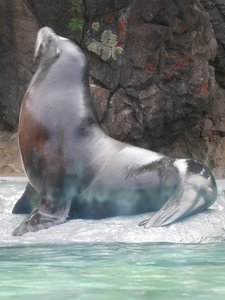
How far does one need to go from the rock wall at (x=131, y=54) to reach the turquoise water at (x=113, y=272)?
17.3ft

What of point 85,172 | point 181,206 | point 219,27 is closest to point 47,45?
point 85,172

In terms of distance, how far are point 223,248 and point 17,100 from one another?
606 centimetres

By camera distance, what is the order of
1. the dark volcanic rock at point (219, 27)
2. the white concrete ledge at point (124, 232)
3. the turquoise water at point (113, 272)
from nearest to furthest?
1. the turquoise water at point (113, 272)
2. the white concrete ledge at point (124, 232)
3. the dark volcanic rock at point (219, 27)

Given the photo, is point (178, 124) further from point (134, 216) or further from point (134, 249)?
point (134, 249)

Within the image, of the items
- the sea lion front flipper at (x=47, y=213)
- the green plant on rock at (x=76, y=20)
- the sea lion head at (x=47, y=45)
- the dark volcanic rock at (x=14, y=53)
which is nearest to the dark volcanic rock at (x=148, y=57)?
the green plant on rock at (x=76, y=20)

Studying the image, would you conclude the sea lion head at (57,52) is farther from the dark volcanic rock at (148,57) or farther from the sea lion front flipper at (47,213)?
the dark volcanic rock at (148,57)

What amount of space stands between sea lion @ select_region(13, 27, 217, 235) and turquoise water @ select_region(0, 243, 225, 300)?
93 centimetres

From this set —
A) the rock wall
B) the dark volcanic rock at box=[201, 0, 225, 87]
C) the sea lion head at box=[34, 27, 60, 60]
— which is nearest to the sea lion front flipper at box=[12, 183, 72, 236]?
the sea lion head at box=[34, 27, 60, 60]

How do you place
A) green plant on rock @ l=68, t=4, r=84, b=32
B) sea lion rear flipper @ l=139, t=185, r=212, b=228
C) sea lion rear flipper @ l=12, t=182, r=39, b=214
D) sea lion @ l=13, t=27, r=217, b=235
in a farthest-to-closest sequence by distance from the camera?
green plant on rock @ l=68, t=4, r=84, b=32 < sea lion rear flipper @ l=12, t=182, r=39, b=214 < sea lion @ l=13, t=27, r=217, b=235 < sea lion rear flipper @ l=139, t=185, r=212, b=228

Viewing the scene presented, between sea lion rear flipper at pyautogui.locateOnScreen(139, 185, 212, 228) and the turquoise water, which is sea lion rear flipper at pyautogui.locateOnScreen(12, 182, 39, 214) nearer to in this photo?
sea lion rear flipper at pyautogui.locateOnScreen(139, 185, 212, 228)

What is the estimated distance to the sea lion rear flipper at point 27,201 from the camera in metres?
5.73

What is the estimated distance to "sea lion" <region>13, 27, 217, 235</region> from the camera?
5.36 m

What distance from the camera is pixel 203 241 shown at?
476cm

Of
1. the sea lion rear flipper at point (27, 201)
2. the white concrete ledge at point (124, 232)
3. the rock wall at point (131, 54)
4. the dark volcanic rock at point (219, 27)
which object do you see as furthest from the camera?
the dark volcanic rock at point (219, 27)
